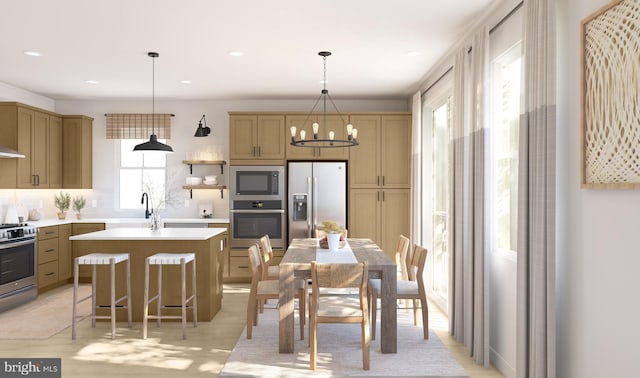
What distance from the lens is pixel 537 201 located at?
9.09 feet

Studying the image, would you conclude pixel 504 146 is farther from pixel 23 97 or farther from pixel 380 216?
pixel 23 97

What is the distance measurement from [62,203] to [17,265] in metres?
1.71

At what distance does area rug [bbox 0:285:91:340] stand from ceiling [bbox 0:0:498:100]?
2729 millimetres

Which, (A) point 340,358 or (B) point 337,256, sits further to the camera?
(B) point 337,256

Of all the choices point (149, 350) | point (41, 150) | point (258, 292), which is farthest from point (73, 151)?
point (258, 292)

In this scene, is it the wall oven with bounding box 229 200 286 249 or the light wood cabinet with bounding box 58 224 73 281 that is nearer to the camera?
the light wood cabinet with bounding box 58 224 73 281

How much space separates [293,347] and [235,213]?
3.18 m

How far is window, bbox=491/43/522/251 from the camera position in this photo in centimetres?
371

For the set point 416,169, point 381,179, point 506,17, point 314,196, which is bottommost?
point 314,196

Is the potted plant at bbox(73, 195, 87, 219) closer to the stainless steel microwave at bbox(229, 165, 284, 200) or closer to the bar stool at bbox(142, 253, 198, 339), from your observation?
the stainless steel microwave at bbox(229, 165, 284, 200)

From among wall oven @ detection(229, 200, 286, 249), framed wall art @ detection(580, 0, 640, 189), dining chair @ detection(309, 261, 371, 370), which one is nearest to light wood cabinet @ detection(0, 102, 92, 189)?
wall oven @ detection(229, 200, 286, 249)

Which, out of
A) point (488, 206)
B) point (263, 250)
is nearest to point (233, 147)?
point (263, 250)

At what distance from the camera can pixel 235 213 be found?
678cm

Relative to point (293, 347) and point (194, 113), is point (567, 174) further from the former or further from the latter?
point (194, 113)
